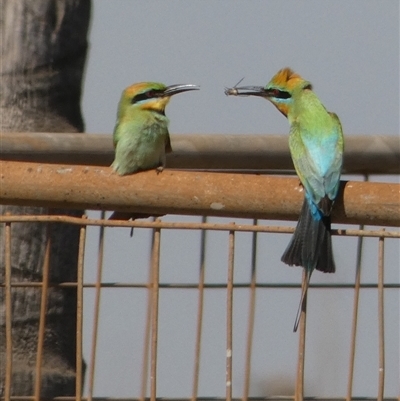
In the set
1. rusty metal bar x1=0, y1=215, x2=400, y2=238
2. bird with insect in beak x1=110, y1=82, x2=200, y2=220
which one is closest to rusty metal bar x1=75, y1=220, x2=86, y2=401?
rusty metal bar x1=0, y1=215, x2=400, y2=238

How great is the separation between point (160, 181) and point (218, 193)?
0.10 m

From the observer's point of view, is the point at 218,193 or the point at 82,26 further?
the point at 82,26

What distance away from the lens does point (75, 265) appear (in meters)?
3.35

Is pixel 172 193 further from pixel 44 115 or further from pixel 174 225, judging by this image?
pixel 44 115

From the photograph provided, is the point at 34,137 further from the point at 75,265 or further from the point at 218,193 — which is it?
the point at 75,265

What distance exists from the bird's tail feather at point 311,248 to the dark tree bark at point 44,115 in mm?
1061

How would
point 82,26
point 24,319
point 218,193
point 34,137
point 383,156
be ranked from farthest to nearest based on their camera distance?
1. point 82,26
2. point 24,319
3. point 383,156
4. point 34,137
5. point 218,193

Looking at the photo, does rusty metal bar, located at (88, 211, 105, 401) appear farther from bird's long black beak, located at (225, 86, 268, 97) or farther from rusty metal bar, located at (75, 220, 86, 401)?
bird's long black beak, located at (225, 86, 268, 97)

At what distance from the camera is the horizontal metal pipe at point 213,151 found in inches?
99.7

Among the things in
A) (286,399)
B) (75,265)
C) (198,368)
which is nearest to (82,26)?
(75,265)

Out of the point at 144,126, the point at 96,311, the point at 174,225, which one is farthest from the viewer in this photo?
the point at 144,126

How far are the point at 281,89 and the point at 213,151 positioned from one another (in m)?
0.67

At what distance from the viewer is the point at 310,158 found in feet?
8.50

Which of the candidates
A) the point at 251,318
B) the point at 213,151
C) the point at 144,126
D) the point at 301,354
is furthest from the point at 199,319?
the point at 144,126
